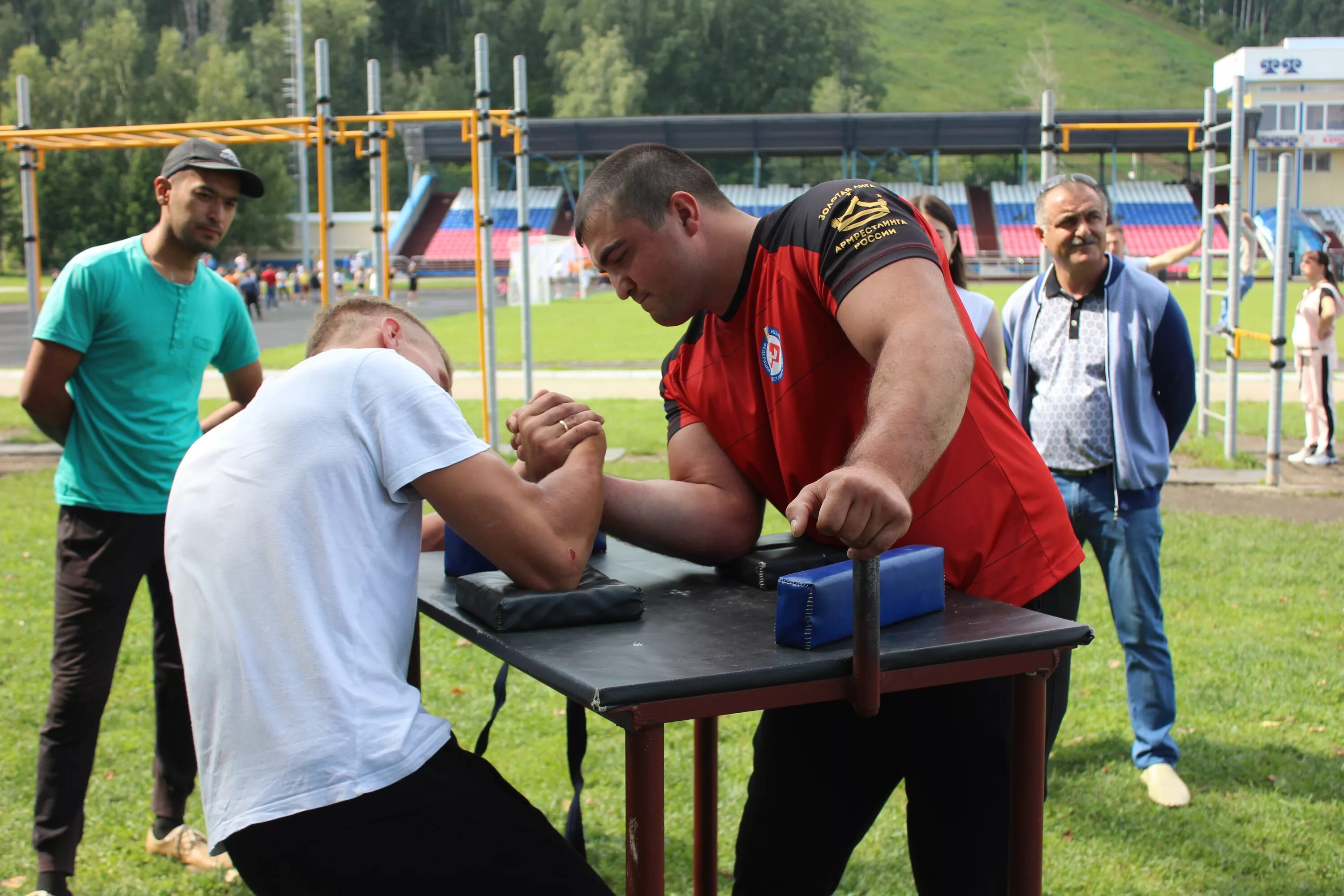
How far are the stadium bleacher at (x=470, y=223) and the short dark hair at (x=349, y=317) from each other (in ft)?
186

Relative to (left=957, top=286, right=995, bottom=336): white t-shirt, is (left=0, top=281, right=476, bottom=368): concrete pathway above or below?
below

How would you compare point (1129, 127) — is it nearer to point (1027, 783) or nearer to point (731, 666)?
point (1027, 783)

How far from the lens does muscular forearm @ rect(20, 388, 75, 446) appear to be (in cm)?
355

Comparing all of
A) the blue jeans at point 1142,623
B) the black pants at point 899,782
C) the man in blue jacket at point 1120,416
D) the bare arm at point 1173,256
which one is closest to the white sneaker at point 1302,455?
the bare arm at point 1173,256

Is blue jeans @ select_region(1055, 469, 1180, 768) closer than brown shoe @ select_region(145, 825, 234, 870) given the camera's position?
No

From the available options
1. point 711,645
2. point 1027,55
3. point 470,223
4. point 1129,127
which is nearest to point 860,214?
point 711,645

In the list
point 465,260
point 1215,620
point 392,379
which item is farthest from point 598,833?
point 465,260

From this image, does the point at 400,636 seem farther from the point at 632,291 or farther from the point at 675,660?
the point at 632,291

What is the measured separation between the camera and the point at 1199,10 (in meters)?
140

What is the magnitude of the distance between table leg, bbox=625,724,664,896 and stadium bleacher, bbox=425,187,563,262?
57.3 meters

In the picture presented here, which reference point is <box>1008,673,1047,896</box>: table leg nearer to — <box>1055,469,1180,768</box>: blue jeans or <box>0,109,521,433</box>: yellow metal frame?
<box>1055,469,1180,768</box>: blue jeans

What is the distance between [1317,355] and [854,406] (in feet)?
32.7

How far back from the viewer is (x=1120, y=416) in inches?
163

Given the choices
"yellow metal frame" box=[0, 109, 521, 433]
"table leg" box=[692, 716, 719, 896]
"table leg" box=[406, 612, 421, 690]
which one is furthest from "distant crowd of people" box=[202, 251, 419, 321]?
"table leg" box=[692, 716, 719, 896]
